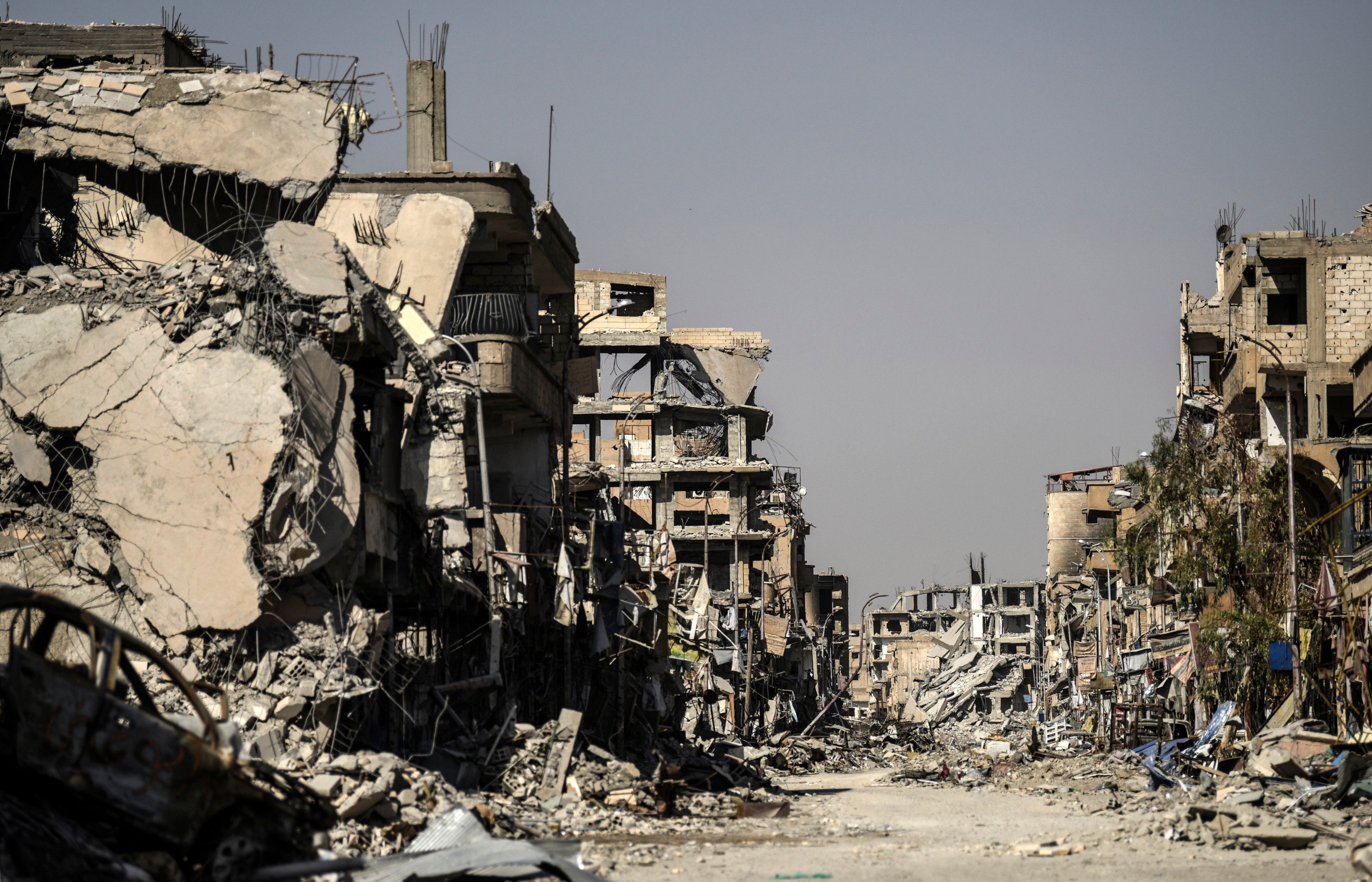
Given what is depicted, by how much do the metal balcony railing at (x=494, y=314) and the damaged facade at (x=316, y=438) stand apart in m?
0.05

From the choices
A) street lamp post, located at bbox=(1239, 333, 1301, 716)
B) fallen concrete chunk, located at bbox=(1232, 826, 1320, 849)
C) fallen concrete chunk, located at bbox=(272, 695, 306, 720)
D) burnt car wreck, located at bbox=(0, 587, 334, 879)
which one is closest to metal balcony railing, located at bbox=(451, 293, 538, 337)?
fallen concrete chunk, located at bbox=(272, 695, 306, 720)

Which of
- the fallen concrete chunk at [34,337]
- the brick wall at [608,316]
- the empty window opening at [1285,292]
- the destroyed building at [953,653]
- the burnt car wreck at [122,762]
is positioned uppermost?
the brick wall at [608,316]

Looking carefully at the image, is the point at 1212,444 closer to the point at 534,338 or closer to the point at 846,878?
the point at 534,338

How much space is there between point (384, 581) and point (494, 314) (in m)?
A: 9.36

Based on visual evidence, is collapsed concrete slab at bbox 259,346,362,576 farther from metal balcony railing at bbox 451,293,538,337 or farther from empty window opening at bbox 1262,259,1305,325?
empty window opening at bbox 1262,259,1305,325

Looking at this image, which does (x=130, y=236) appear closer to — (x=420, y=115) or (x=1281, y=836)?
(x=420, y=115)

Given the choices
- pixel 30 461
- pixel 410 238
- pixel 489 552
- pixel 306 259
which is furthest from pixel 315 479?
pixel 410 238

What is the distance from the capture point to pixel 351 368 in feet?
60.3

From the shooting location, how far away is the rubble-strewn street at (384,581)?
10789 millimetres

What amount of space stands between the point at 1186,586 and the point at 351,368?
24.5 metres

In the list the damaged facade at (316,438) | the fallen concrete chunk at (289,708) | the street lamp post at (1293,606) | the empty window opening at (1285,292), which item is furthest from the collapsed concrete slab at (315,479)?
the empty window opening at (1285,292)

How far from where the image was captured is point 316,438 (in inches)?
668

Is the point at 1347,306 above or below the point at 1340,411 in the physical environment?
above

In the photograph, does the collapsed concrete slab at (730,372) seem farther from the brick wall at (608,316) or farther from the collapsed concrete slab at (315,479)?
the collapsed concrete slab at (315,479)
